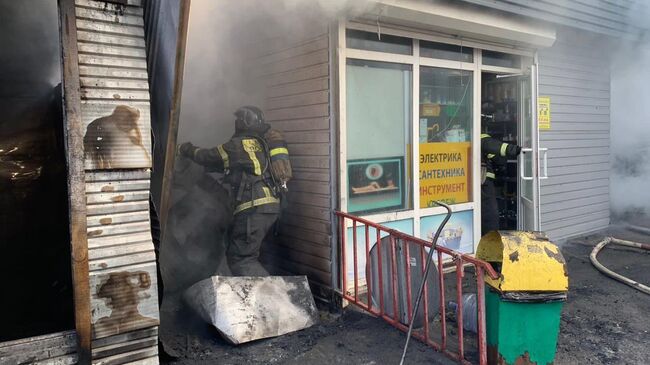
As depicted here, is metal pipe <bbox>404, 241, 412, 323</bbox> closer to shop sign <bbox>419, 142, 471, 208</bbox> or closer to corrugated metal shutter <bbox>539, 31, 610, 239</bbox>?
shop sign <bbox>419, 142, 471, 208</bbox>

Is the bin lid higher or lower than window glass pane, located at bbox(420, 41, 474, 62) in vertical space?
lower

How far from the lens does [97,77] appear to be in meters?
2.50

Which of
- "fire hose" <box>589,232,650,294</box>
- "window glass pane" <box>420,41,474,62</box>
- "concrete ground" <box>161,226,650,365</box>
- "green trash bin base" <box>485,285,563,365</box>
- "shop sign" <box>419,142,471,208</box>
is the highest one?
"window glass pane" <box>420,41,474,62</box>

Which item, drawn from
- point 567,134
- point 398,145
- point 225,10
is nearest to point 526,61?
point 567,134

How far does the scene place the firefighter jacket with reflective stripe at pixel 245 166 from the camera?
188 inches

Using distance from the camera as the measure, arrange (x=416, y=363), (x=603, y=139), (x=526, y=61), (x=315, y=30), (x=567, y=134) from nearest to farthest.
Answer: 1. (x=416, y=363)
2. (x=315, y=30)
3. (x=526, y=61)
4. (x=567, y=134)
5. (x=603, y=139)

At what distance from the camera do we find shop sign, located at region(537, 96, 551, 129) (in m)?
6.96

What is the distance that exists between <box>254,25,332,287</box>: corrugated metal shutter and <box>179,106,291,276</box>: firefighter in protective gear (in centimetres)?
28

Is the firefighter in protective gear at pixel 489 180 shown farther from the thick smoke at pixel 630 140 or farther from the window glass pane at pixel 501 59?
the thick smoke at pixel 630 140

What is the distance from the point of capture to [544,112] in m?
7.02

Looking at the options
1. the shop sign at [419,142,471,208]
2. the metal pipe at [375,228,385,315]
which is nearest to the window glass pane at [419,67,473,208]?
the shop sign at [419,142,471,208]

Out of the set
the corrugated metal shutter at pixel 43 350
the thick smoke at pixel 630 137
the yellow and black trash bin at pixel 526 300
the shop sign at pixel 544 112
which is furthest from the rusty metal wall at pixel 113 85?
the thick smoke at pixel 630 137

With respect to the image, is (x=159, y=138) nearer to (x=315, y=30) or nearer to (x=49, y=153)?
(x=49, y=153)

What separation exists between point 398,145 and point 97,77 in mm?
3470
